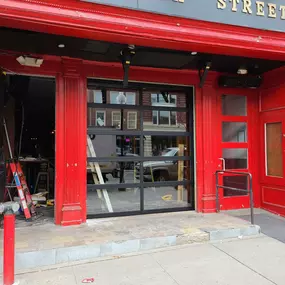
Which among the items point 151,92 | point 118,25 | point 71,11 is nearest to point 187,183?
point 151,92

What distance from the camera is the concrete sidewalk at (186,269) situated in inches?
122

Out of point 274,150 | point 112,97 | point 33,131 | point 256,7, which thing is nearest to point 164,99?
point 112,97

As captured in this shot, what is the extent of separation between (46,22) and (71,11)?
330 mm

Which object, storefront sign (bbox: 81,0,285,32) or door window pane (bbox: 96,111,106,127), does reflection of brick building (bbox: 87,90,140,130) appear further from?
storefront sign (bbox: 81,0,285,32)

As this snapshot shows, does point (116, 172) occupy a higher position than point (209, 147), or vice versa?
point (209, 147)

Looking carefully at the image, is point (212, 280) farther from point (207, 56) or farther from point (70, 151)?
point (207, 56)

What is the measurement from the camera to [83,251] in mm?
3666


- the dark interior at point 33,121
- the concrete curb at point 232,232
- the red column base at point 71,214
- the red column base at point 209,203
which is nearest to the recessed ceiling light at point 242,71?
the red column base at point 209,203

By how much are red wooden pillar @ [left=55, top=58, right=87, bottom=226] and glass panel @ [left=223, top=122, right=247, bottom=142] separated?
2964 millimetres

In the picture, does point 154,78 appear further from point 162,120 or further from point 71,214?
point 71,214

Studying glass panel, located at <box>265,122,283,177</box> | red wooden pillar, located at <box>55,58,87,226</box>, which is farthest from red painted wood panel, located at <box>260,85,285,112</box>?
red wooden pillar, located at <box>55,58,87,226</box>

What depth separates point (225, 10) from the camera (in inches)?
164

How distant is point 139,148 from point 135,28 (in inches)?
92.3

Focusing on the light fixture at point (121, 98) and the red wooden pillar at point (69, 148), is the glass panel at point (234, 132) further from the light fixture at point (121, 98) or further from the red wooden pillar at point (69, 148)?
the red wooden pillar at point (69, 148)
